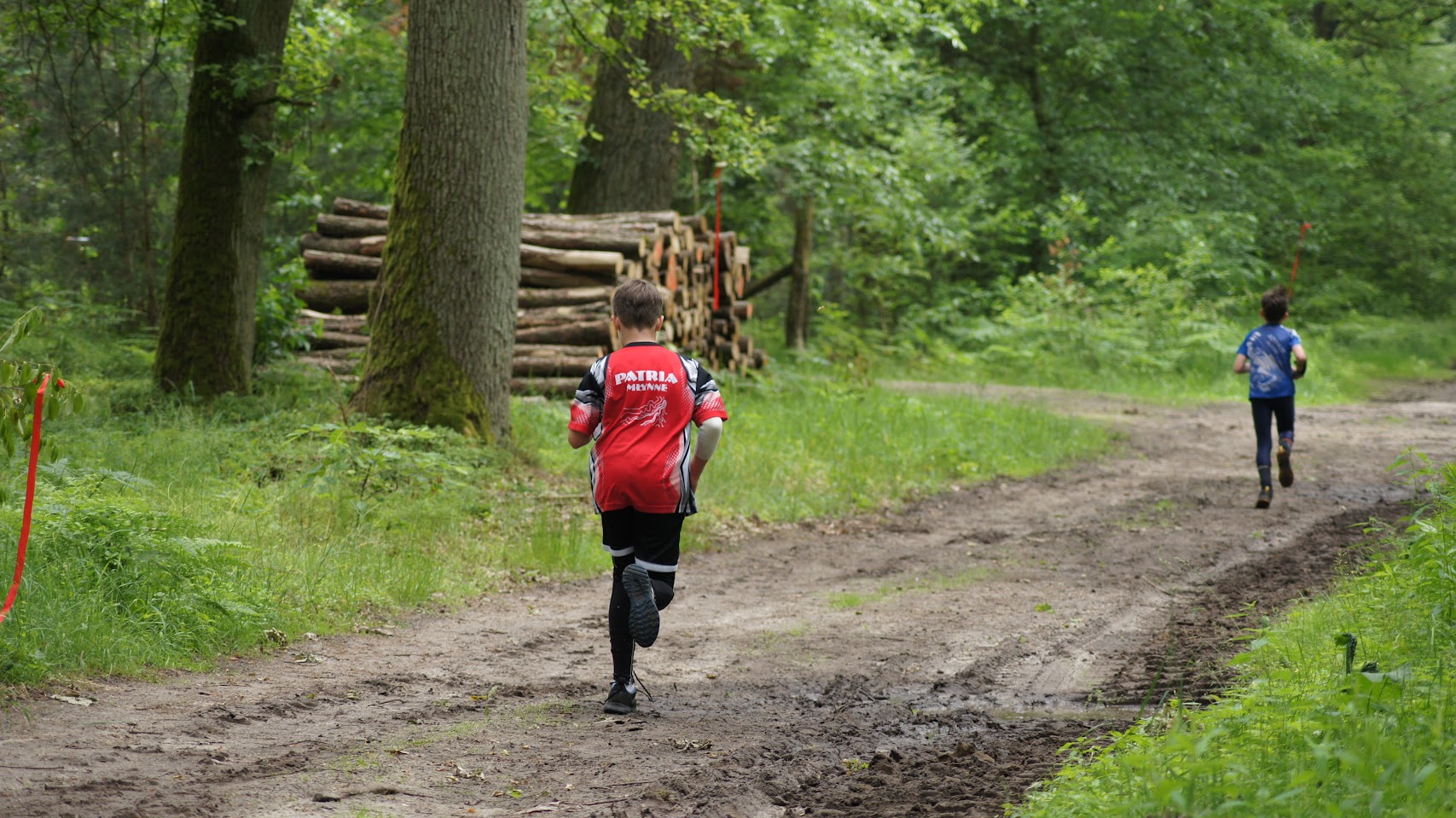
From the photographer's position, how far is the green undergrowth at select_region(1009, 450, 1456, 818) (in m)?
3.17

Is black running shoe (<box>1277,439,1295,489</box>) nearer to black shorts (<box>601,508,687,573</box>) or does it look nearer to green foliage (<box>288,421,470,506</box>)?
green foliage (<box>288,421,470,506</box>)

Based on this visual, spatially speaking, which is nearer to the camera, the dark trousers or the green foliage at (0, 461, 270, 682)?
the green foliage at (0, 461, 270, 682)

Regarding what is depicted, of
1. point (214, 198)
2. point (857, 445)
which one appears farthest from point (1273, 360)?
point (214, 198)

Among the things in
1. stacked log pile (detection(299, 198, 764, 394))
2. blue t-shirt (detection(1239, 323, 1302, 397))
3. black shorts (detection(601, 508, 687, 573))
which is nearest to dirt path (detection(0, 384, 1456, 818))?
black shorts (detection(601, 508, 687, 573))

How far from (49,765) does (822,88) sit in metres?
17.6

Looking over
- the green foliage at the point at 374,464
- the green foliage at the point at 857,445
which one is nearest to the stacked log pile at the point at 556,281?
the green foliage at the point at 857,445

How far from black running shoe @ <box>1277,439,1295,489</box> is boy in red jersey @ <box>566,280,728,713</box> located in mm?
7891

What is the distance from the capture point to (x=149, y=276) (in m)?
15.8

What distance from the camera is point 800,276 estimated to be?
22875mm

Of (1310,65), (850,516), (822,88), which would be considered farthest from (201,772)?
(1310,65)

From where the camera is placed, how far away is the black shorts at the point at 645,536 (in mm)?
5500

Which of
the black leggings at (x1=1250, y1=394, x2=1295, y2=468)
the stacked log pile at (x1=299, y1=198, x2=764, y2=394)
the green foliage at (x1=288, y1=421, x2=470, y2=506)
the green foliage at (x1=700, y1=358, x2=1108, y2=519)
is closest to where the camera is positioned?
the green foliage at (x1=288, y1=421, x2=470, y2=506)

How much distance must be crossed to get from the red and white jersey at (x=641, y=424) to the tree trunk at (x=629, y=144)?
11917 millimetres

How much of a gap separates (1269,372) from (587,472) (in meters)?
6.30
